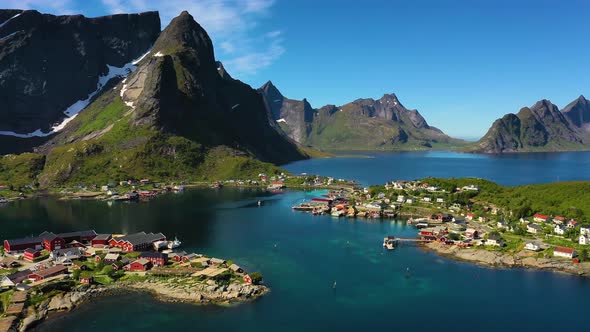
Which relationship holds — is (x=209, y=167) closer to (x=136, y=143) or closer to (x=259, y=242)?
(x=136, y=143)

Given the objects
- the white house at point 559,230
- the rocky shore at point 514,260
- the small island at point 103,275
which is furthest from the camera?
the white house at point 559,230

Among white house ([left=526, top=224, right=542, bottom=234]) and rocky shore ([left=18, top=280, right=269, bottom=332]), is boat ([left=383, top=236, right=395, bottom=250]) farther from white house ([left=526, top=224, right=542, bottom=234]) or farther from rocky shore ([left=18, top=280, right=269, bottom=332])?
rocky shore ([left=18, top=280, right=269, bottom=332])

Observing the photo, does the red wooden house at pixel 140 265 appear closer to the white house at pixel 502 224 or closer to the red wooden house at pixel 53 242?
the red wooden house at pixel 53 242

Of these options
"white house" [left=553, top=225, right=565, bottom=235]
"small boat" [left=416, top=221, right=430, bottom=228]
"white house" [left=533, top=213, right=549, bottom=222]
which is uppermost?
"white house" [left=533, top=213, right=549, bottom=222]

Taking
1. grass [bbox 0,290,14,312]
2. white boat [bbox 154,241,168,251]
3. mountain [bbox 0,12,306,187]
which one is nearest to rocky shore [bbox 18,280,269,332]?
grass [bbox 0,290,14,312]

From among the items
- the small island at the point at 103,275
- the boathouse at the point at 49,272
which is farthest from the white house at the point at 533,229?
the boathouse at the point at 49,272

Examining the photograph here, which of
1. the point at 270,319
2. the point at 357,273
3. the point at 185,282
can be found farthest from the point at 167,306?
the point at 357,273
